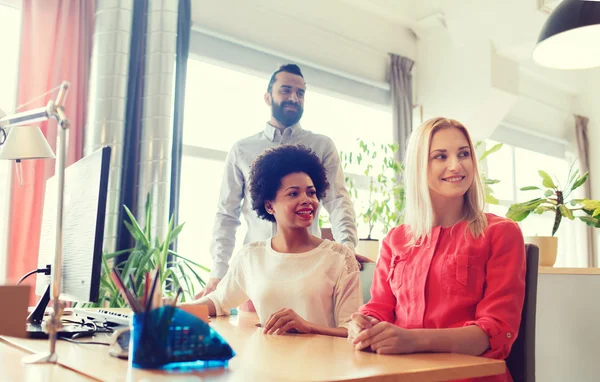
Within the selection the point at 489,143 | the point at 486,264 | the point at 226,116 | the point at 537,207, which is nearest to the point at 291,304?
the point at 486,264

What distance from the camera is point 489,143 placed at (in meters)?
6.63

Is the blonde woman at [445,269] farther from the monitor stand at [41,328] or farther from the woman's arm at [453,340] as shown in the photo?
the monitor stand at [41,328]

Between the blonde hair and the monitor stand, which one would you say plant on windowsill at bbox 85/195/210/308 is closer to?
the monitor stand

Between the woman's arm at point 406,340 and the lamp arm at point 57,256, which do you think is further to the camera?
the woman's arm at point 406,340

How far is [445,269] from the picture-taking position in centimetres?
135

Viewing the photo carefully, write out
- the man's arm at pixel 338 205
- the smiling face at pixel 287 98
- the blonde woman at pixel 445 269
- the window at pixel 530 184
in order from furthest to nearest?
1. the window at pixel 530 184
2. the smiling face at pixel 287 98
3. the man's arm at pixel 338 205
4. the blonde woman at pixel 445 269

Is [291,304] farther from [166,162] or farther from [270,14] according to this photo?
[270,14]

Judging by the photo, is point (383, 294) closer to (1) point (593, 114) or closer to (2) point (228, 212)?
(2) point (228, 212)

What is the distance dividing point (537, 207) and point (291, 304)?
1341 mm

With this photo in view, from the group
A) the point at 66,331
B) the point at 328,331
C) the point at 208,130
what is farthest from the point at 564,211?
the point at 208,130

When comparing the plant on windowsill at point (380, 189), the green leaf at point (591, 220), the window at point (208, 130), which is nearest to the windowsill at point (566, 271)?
the green leaf at point (591, 220)

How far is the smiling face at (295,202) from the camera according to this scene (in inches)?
67.4

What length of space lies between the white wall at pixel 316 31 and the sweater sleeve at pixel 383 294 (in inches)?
118

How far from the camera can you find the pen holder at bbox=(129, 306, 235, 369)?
2.82ft
